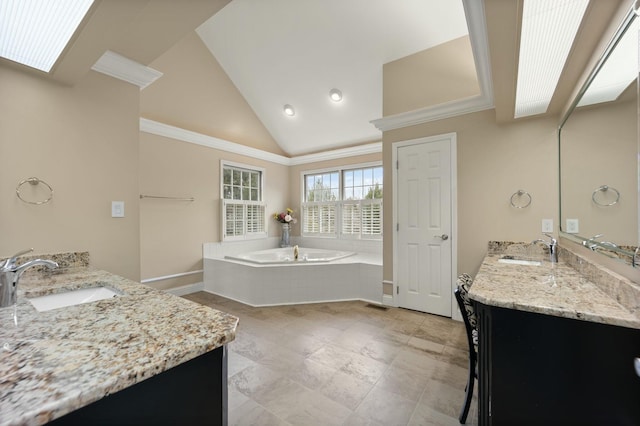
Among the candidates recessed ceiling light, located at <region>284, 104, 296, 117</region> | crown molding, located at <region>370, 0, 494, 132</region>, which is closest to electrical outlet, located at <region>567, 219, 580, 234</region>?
crown molding, located at <region>370, 0, 494, 132</region>

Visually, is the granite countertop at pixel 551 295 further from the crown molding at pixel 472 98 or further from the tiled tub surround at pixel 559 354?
the crown molding at pixel 472 98

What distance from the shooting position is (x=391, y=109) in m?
3.43

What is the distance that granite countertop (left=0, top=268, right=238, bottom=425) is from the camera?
494mm

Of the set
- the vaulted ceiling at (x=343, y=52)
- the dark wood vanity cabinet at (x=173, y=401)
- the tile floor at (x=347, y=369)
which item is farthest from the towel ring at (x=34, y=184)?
the dark wood vanity cabinet at (x=173, y=401)

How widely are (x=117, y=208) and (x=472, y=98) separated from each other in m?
3.29

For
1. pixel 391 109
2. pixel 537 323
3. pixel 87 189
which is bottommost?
pixel 537 323

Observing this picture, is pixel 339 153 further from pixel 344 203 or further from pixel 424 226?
pixel 424 226

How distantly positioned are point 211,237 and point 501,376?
13.2ft

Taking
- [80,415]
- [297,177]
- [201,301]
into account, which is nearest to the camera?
[80,415]

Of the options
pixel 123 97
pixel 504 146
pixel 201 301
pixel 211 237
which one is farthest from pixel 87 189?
pixel 504 146

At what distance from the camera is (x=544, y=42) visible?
4.76 feet

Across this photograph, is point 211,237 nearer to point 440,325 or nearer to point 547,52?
point 440,325

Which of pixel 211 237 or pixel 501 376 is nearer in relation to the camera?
pixel 501 376

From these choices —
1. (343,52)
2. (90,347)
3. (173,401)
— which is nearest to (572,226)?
(173,401)
